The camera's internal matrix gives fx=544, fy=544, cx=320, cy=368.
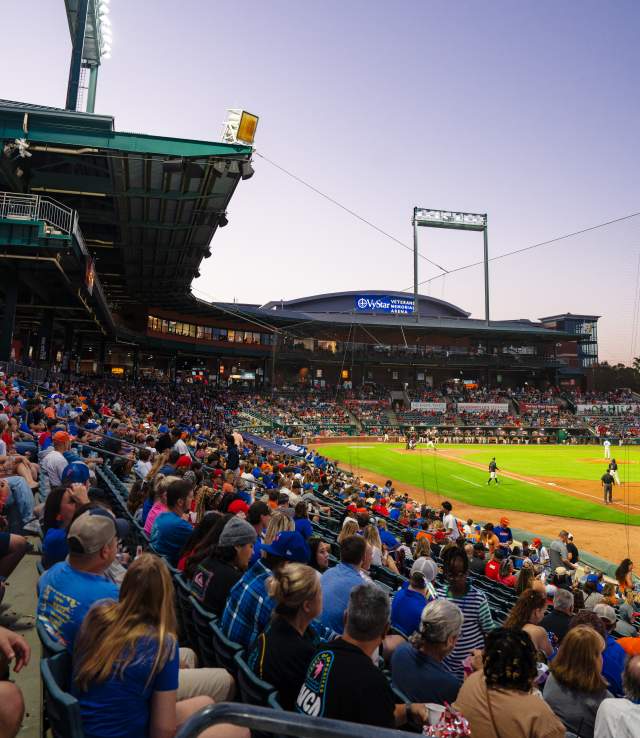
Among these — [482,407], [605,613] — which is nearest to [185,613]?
[605,613]

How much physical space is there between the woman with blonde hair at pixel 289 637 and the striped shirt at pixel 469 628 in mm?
1964

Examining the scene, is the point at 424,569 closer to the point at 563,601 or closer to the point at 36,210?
the point at 563,601

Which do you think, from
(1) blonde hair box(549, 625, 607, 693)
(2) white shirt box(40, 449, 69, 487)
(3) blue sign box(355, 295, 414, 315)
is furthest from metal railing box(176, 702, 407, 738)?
(3) blue sign box(355, 295, 414, 315)

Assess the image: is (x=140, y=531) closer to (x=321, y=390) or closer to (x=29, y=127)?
(x=29, y=127)

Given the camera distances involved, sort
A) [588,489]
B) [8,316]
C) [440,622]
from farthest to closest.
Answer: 1. [588,489]
2. [8,316]
3. [440,622]

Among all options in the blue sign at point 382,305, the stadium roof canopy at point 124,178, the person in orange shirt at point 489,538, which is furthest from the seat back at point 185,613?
the blue sign at point 382,305

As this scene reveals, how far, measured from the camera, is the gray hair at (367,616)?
3107mm

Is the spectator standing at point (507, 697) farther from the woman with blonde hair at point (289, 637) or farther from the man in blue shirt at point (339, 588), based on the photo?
the man in blue shirt at point (339, 588)

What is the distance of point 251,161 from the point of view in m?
22.2

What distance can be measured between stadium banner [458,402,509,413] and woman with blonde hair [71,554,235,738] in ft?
236

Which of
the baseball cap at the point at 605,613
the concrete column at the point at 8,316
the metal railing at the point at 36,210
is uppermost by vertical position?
the metal railing at the point at 36,210

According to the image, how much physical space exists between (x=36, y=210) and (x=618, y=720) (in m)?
25.3

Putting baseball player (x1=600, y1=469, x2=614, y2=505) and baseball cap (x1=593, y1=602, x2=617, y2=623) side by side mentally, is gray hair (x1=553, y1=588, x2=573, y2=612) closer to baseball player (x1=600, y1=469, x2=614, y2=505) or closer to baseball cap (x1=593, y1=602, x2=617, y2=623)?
Answer: baseball cap (x1=593, y1=602, x2=617, y2=623)

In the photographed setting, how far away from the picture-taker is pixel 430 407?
72562 mm
